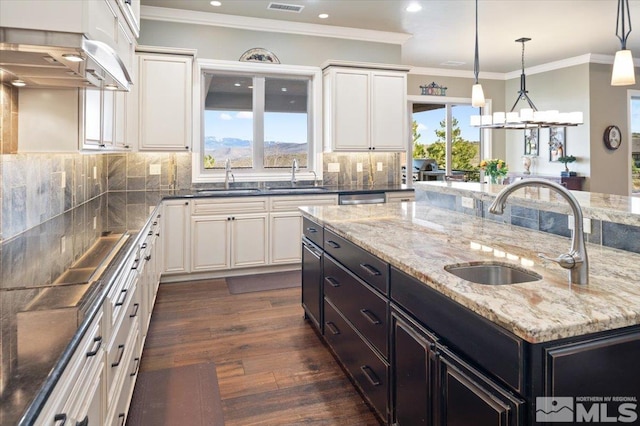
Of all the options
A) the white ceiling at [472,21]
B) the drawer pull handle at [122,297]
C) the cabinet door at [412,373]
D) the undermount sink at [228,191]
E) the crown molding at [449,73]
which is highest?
the crown molding at [449,73]

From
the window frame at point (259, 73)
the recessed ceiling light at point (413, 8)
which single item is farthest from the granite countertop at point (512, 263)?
the recessed ceiling light at point (413, 8)

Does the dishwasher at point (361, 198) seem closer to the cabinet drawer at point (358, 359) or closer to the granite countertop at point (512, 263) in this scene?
the granite countertop at point (512, 263)

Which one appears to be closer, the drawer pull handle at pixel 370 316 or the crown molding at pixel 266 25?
the drawer pull handle at pixel 370 316

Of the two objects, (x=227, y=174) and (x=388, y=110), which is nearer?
(x=227, y=174)

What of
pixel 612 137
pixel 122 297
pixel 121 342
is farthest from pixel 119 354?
pixel 612 137

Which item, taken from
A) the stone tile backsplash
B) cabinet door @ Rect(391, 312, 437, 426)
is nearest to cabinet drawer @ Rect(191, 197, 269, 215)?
the stone tile backsplash

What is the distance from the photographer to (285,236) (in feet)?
16.0

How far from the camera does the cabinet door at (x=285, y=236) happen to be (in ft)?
15.9

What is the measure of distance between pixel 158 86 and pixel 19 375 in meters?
4.17

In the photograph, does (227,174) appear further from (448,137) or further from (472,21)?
(448,137)

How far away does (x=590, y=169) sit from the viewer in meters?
7.02

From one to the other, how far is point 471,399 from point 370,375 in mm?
867

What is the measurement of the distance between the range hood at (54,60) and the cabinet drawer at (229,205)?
230 centimetres

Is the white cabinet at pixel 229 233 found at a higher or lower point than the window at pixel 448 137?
lower
